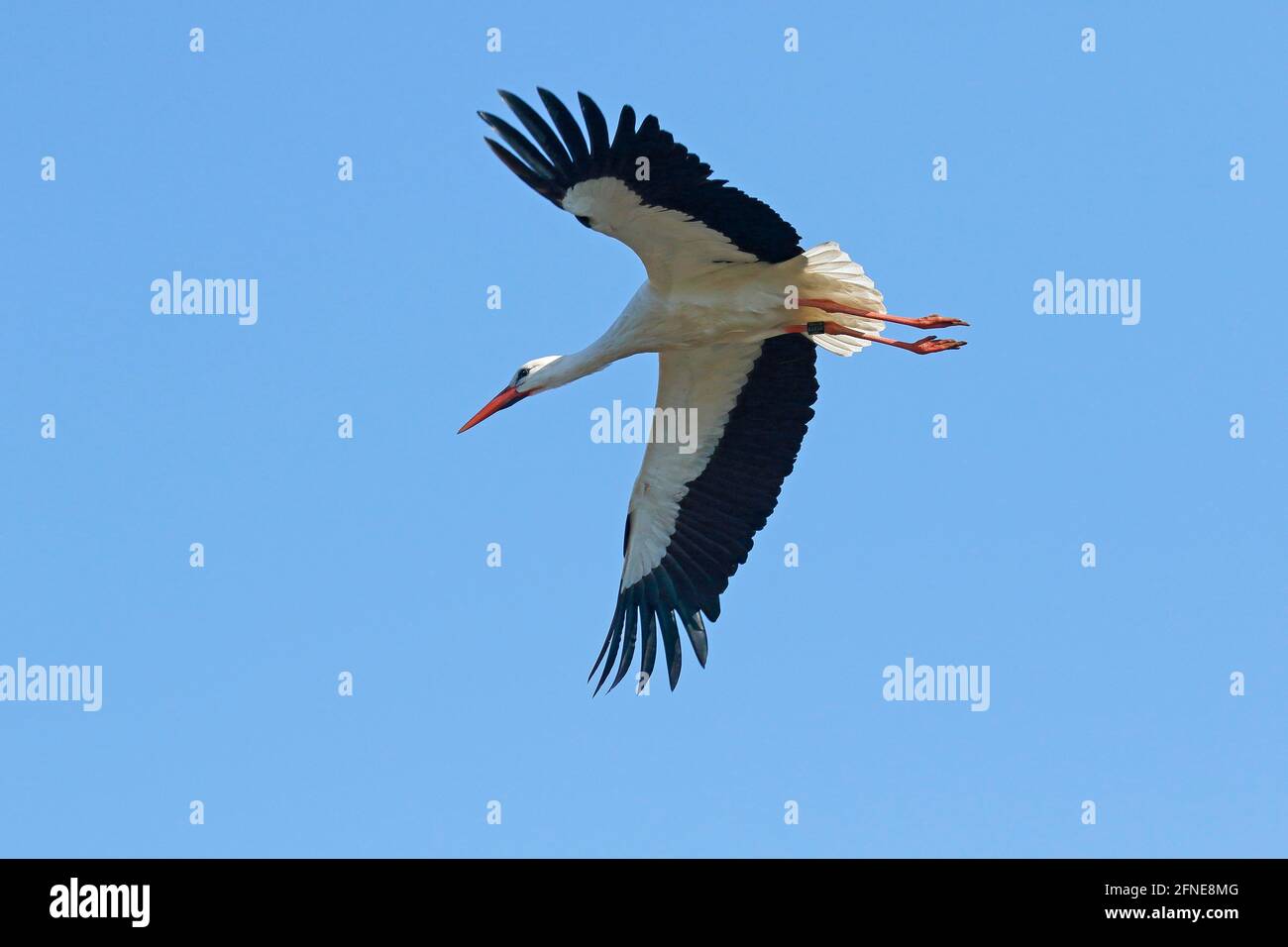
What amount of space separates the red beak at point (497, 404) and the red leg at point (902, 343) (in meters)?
2.05

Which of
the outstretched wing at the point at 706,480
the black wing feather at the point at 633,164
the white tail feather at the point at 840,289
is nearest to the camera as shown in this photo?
Answer: the black wing feather at the point at 633,164

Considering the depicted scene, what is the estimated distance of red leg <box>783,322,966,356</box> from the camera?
12.5 metres

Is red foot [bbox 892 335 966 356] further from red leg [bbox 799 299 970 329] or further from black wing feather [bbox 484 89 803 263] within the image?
black wing feather [bbox 484 89 803 263]

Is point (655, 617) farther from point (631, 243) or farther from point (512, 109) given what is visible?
point (512, 109)

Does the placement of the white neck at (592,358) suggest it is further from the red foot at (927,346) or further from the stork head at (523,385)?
the red foot at (927,346)

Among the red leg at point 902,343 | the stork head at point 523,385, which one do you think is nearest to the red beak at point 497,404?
the stork head at point 523,385

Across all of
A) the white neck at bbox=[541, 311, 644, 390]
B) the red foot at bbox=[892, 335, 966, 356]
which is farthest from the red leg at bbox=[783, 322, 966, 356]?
the white neck at bbox=[541, 311, 644, 390]

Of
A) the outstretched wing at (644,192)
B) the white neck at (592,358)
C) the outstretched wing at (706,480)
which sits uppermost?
the outstretched wing at (644,192)

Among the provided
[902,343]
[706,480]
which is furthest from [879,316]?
[706,480]

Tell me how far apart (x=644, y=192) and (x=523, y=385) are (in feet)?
8.08

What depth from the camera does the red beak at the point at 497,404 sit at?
1326 cm

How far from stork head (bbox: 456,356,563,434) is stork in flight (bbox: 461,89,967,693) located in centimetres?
1
